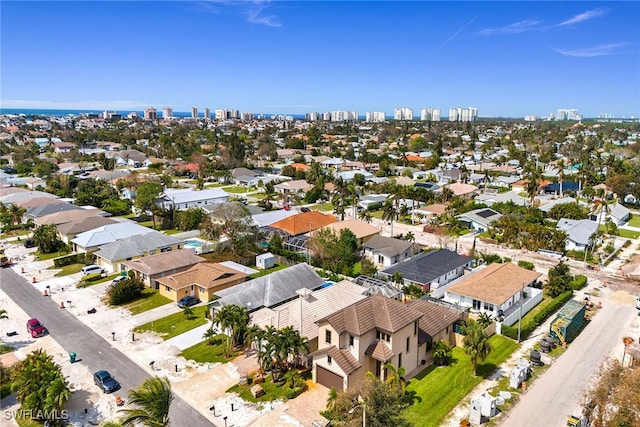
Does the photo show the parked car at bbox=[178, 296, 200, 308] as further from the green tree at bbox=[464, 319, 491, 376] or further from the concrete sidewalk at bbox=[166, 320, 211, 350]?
the green tree at bbox=[464, 319, 491, 376]

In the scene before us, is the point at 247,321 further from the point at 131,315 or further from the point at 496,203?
the point at 496,203

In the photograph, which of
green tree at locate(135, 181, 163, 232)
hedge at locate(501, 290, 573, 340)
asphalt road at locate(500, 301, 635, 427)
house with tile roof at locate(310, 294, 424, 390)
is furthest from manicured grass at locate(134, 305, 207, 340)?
green tree at locate(135, 181, 163, 232)

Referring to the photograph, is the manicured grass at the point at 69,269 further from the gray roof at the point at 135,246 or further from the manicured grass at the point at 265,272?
the manicured grass at the point at 265,272

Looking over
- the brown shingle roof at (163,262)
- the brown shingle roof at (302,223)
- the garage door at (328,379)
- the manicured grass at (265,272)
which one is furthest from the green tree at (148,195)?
the garage door at (328,379)

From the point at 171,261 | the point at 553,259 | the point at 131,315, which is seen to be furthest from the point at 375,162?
the point at 131,315

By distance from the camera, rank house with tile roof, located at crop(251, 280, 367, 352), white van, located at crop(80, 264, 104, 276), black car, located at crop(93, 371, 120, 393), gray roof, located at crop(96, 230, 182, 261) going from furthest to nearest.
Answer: gray roof, located at crop(96, 230, 182, 261)
white van, located at crop(80, 264, 104, 276)
house with tile roof, located at crop(251, 280, 367, 352)
black car, located at crop(93, 371, 120, 393)
